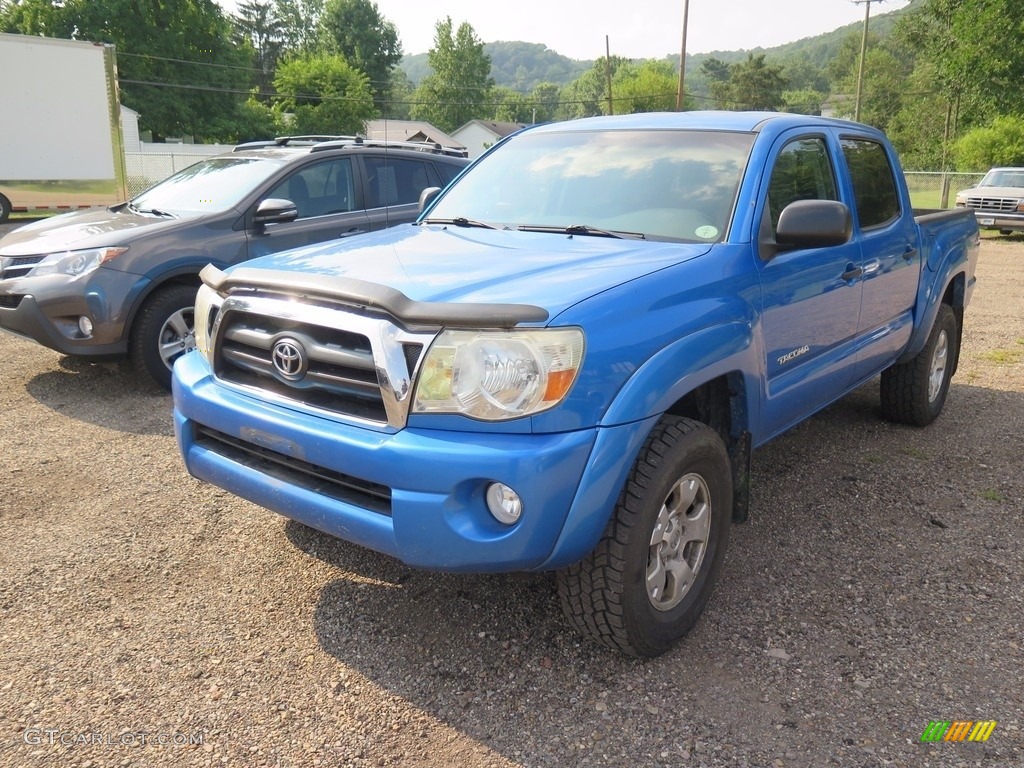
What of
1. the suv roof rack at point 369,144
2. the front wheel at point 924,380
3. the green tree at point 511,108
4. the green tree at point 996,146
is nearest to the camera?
the front wheel at point 924,380

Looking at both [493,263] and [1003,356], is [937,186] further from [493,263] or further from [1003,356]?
[493,263]

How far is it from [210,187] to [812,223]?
4.90 metres

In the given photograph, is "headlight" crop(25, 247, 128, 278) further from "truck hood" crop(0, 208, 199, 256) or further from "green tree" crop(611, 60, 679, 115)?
"green tree" crop(611, 60, 679, 115)

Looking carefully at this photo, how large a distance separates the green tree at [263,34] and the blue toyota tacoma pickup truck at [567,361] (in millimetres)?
87085

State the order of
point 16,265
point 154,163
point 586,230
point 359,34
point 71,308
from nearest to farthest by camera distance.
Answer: point 586,230
point 71,308
point 16,265
point 154,163
point 359,34

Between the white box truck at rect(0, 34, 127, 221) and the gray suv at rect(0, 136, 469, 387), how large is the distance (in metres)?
11.1

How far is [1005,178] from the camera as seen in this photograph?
766 inches

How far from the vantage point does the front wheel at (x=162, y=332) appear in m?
5.69

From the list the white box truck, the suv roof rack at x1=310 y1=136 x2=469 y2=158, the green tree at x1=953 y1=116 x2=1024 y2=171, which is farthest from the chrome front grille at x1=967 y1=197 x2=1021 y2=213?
the white box truck

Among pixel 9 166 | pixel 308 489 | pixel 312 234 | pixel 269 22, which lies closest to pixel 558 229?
pixel 308 489

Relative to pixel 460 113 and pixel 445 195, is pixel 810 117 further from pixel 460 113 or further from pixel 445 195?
pixel 460 113

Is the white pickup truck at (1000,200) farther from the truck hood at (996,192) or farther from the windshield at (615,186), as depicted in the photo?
the windshield at (615,186)

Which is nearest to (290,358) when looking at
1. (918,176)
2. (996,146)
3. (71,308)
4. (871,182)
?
(871,182)
